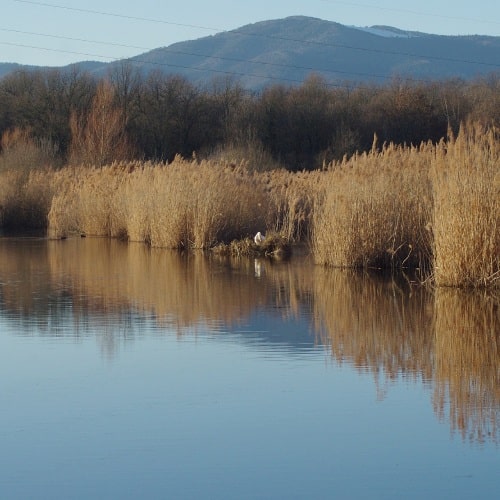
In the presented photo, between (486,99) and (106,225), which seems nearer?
(106,225)

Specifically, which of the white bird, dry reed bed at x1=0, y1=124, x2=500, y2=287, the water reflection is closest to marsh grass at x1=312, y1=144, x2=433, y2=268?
dry reed bed at x1=0, y1=124, x2=500, y2=287

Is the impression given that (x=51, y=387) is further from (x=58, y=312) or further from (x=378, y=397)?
(x=58, y=312)

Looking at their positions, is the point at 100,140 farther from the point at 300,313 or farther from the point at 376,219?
the point at 300,313

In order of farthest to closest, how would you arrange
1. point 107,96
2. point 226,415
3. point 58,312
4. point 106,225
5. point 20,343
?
point 107,96 < point 106,225 < point 58,312 < point 20,343 < point 226,415

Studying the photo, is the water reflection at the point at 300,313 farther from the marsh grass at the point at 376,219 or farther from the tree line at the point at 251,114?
the tree line at the point at 251,114

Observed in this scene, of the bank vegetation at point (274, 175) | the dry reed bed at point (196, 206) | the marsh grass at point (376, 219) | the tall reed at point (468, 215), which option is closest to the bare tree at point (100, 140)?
the bank vegetation at point (274, 175)

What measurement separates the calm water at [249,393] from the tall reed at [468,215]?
1.57ft

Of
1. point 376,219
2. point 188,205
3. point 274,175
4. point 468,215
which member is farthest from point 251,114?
point 468,215

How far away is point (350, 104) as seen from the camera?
51.7m

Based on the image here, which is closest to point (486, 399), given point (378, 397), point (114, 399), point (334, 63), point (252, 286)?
point (378, 397)

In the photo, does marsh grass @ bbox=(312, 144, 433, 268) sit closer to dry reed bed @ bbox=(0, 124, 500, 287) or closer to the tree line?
dry reed bed @ bbox=(0, 124, 500, 287)

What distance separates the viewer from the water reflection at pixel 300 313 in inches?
309

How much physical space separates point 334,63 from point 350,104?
5564 inches

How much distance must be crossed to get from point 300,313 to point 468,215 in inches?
101
